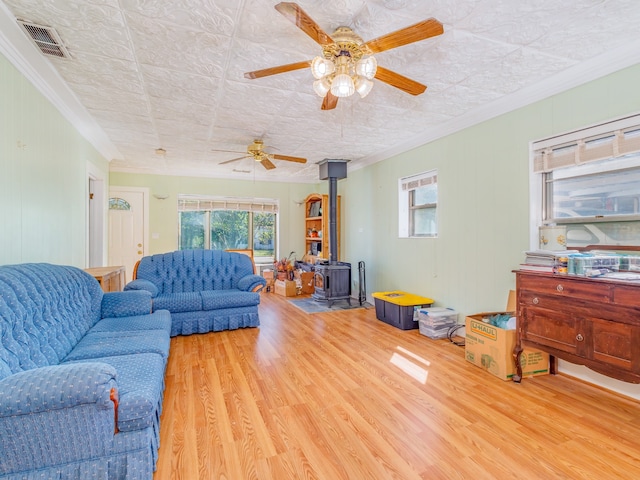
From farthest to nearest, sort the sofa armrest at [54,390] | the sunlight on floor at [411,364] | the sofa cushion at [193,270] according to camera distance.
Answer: the sofa cushion at [193,270] → the sunlight on floor at [411,364] → the sofa armrest at [54,390]

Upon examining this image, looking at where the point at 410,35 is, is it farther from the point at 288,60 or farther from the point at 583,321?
the point at 583,321

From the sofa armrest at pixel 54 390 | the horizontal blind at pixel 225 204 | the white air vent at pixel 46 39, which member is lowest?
the sofa armrest at pixel 54 390

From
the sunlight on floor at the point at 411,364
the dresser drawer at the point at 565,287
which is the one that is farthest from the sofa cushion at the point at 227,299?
the dresser drawer at the point at 565,287

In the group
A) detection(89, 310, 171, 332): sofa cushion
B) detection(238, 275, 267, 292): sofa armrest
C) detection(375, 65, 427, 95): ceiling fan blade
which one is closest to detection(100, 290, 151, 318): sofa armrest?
detection(89, 310, 171, 332): sofa cushion

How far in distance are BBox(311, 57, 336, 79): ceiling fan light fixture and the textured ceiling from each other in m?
0.26

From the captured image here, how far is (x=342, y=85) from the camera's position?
6.70 ft

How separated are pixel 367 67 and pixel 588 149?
6.58ft

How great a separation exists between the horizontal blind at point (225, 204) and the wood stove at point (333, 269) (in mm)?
2136

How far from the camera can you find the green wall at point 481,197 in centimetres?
263

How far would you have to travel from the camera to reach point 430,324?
373cm

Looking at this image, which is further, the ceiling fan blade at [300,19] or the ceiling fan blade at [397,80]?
the ceiling fan blade at [397,80]

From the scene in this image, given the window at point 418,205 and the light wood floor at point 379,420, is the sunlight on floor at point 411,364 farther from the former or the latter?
the window at point 418,205

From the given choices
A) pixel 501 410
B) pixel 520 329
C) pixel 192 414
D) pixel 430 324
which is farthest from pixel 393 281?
pixel 192 414

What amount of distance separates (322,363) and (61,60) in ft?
10.8
